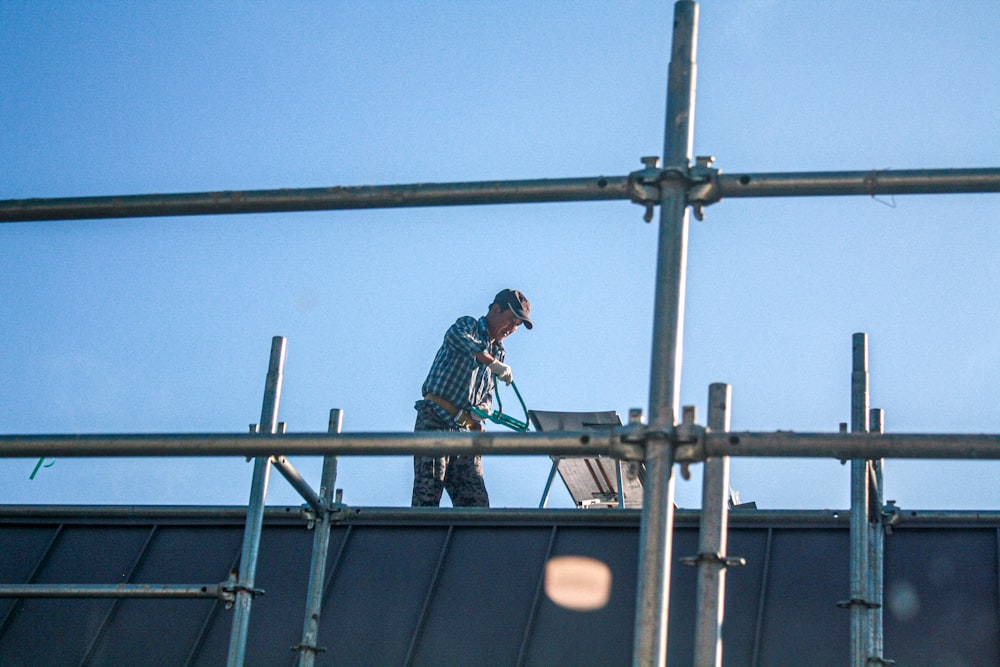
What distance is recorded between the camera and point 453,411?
10883mm

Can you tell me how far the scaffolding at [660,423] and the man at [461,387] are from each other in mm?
5569

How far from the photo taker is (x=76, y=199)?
5383 millimetres

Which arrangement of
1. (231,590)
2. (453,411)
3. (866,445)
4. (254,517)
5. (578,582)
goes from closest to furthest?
(866,445)
(231,590)
(254,517)
(578,582)
(453,411)

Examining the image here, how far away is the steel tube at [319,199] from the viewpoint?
496cm

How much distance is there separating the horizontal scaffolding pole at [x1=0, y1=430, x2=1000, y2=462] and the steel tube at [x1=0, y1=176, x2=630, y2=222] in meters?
0.85

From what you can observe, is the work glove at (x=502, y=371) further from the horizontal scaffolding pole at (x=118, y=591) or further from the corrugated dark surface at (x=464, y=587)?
the horizontal scaffolding pole at (x=118, y=591)

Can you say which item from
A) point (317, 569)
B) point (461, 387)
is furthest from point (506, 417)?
point (317, 569)

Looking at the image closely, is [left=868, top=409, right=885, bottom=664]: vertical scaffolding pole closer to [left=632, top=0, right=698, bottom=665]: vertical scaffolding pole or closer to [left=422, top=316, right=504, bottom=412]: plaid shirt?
[left=632, top=0, right=698, bottom=665]: vertical scaffolding pole

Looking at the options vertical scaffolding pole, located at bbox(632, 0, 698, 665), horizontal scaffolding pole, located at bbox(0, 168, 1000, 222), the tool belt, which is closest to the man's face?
the tool belt

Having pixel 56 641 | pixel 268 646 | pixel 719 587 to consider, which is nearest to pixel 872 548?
pixel 719 587

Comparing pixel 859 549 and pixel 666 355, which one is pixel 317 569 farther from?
pixel 666 355

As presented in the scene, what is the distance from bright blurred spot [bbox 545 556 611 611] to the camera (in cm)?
868

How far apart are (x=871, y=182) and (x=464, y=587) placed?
4.90 m

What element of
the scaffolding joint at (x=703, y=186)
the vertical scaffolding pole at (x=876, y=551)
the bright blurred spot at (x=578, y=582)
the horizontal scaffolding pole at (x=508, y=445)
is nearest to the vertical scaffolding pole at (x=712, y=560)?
the horizontal scaffolding pole at (x=508, y=445)
